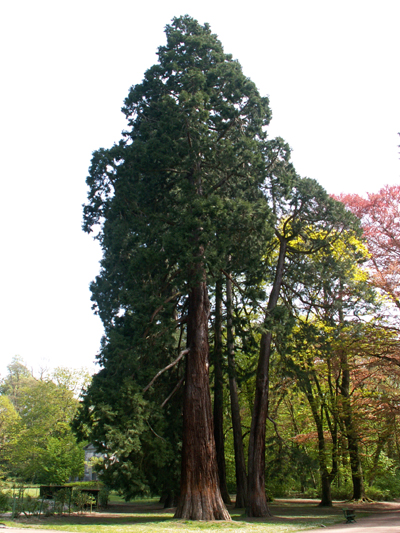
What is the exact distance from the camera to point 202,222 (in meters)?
11.9

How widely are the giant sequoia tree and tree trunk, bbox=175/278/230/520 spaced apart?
0.10 feet

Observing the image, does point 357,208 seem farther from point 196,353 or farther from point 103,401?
point 103,401

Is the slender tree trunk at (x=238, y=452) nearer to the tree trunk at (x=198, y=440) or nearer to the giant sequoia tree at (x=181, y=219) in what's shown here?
the giant sequoia tree at (x=181, y=219)

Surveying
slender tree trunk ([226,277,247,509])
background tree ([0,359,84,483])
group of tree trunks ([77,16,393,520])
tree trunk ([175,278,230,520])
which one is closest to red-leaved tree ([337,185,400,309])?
group of tree trunks ([77,16,393,520])

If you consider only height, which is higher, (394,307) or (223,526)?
(394,307)

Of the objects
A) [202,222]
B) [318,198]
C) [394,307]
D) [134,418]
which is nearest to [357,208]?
[318,198]

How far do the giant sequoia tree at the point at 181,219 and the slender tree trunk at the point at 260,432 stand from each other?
9.57 ft

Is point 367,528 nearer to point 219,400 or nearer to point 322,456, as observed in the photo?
point 322,456

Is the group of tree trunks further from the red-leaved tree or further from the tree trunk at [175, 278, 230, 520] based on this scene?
the red-leaved tree

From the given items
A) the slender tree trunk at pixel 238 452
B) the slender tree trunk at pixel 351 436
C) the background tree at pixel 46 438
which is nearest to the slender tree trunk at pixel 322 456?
the slender tree trunk at pixel 351 436

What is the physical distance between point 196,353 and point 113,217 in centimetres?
580

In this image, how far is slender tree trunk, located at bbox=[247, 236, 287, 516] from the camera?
1425cm

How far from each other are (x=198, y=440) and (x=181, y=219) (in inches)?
270

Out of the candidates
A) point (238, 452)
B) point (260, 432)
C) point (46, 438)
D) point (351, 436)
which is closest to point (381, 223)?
point (351, 436)
